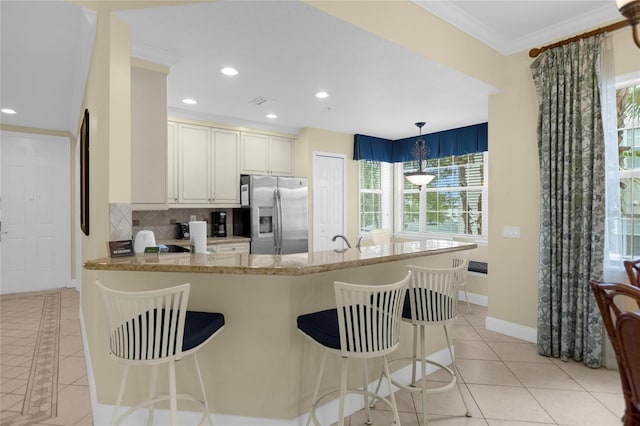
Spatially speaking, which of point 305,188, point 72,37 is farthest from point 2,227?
point 305,188

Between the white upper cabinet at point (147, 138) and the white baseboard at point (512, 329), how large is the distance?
3.49 m

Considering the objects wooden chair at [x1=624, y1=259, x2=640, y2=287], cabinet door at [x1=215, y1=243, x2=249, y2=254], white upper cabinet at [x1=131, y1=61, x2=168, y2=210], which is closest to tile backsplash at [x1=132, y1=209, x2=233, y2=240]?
cabinet door at [x1=215, y1=243, x2=249, y2=254]

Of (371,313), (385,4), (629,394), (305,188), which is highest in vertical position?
(385,4)

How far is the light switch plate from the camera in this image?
3.52 m

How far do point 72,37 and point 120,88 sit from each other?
3.52ft

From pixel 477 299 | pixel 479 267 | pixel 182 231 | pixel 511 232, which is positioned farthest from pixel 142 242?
pixel 477 299

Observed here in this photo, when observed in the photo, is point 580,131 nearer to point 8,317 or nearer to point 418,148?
point 418,148

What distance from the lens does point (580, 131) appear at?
2.93 m

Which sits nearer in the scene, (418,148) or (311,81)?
(311,81)

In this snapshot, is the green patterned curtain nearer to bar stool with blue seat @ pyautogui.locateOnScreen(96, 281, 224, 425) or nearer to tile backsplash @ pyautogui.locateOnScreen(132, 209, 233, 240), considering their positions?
bar stool with blue seat @ pyautogui.locateOnScreen(96, 281, 224, 425)

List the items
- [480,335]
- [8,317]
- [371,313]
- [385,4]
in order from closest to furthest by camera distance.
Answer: [371,313], [385,4], [480,335], [8,317]

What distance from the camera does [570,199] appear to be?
2.98 metres

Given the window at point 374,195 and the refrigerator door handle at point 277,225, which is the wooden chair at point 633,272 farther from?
the window at point 374,195

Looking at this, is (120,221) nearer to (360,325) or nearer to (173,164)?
(360,325)
